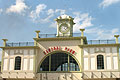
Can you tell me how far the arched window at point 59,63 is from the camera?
31297 mm

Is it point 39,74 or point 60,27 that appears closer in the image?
point 39,74

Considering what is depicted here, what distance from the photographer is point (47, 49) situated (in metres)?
32.4

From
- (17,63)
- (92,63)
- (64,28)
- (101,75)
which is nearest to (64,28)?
(64,28)

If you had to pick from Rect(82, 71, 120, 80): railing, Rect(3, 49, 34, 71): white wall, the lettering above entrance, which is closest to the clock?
the lettering above entrance

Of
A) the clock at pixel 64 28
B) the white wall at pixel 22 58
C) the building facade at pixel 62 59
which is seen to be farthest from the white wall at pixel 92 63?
the white wall at pixel 22 58

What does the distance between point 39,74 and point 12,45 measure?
7.21 meters

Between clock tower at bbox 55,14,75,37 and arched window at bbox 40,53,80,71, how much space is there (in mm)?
4018

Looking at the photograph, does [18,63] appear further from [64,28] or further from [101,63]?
[101,63]

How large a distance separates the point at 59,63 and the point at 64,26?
6946 millimetres

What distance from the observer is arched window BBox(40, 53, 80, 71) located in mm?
31297

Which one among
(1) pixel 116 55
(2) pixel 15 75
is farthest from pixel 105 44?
(2) pixel 15 75

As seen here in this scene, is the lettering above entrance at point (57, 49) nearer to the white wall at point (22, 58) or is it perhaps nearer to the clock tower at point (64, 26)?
the white wall at point (22, 58)

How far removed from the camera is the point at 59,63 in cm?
3175

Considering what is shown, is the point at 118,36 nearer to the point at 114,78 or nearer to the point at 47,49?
the point at 114,78
